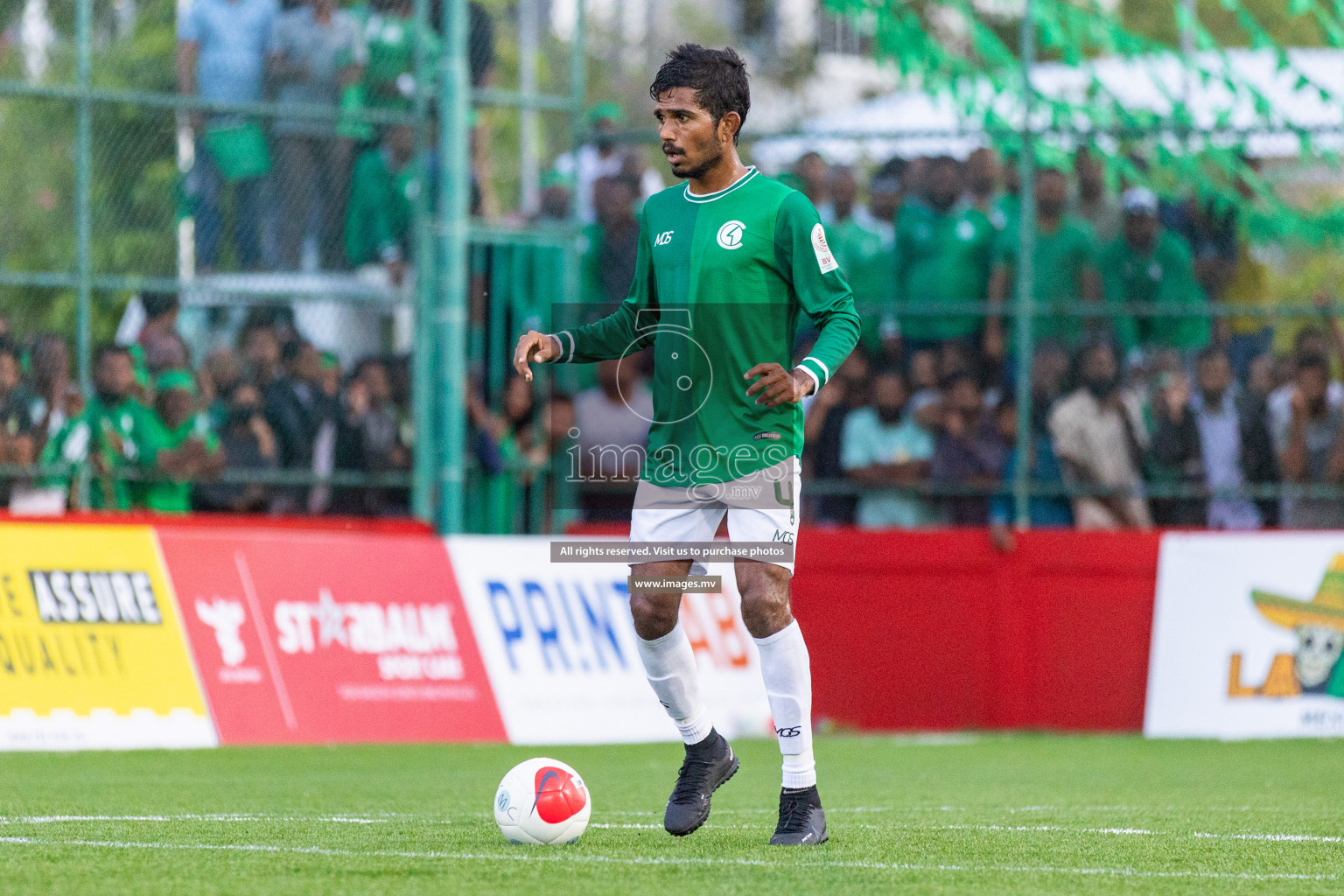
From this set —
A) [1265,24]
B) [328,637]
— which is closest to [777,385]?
[328,637]

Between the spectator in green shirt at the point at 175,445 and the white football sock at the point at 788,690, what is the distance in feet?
21.4

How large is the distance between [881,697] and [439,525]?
128 inches

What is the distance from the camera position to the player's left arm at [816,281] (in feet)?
20.4

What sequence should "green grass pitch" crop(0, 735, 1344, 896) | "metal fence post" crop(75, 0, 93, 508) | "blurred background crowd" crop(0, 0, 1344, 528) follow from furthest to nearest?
"blurred background crowd" crop(0, 0, 1344, 528) → "metal fence post" crop(75, 0, 93, 508) → "green grass pitch" crop(0, 735, 1344, 896)

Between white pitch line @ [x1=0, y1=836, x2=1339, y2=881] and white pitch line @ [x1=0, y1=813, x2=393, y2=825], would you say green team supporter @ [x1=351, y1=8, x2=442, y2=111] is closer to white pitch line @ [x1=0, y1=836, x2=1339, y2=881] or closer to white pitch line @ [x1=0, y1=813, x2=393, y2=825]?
white pitch line @ [x1=0, y1=813, x2=393, y2=825]

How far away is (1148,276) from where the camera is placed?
12.8 m

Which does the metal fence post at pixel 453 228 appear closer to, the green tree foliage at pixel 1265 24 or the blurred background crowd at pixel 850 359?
the blurred background crowd at pixel 850 359

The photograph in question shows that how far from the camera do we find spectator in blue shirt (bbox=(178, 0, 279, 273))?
12.4 meters

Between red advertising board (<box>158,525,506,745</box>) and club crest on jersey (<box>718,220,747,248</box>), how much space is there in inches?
224

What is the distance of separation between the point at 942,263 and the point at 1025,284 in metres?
0.58

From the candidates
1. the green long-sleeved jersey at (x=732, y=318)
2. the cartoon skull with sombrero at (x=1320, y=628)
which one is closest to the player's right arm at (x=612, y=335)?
the green long-sleeved jersey at (x=732, y=318)

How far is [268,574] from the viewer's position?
37.6 ft

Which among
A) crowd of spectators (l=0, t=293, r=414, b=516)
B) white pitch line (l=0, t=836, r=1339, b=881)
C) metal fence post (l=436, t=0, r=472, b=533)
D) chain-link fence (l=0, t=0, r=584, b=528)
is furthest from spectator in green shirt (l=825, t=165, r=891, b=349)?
white pitch line (l=0, t=836, r=1339, b=881)

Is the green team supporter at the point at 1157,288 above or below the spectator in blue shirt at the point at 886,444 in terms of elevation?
above
